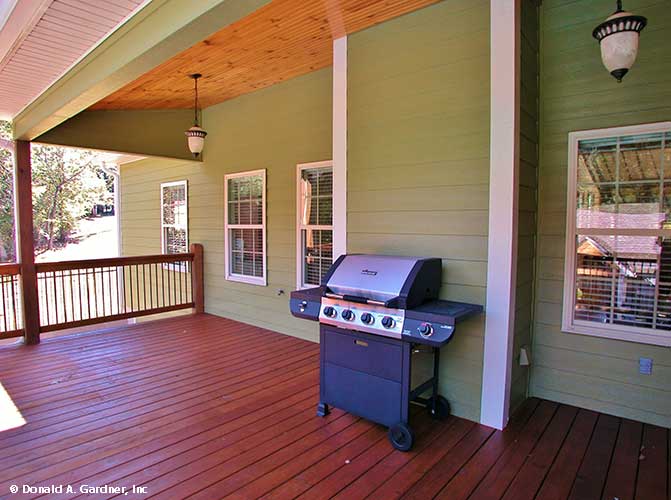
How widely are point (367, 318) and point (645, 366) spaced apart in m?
2.01

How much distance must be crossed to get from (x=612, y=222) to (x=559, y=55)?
1.32 meters

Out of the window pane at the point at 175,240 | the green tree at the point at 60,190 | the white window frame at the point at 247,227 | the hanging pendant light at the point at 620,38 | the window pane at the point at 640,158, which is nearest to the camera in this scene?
the hanging pendant light at the point at 620,38

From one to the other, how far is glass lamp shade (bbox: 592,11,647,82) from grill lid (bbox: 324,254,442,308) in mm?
A: 1504

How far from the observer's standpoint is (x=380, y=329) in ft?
7.95

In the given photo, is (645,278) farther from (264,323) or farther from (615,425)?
(264,323)

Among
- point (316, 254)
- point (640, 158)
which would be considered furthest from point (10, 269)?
point (640, 158)

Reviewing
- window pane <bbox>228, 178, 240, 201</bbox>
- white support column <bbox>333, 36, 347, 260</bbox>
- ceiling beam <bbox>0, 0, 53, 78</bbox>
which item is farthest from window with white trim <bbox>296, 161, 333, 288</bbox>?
ceiling beam <bbox>0, 0, 53, 78</bbox>

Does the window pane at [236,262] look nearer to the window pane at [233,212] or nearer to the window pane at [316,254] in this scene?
the window pane at [233,212]

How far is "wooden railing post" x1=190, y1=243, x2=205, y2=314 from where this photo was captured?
20.4 feet

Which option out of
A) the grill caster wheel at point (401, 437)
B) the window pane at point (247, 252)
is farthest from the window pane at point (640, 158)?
the window pane at point (247, 252)

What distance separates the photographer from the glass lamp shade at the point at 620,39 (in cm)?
208

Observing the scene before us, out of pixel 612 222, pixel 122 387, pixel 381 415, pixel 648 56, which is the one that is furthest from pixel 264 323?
pixel 648 56

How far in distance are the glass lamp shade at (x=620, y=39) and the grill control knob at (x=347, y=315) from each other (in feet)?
6.73

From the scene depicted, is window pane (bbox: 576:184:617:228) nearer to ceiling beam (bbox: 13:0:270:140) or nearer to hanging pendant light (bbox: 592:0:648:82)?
hanging pendant light (bbox: 592:0:648:82)
